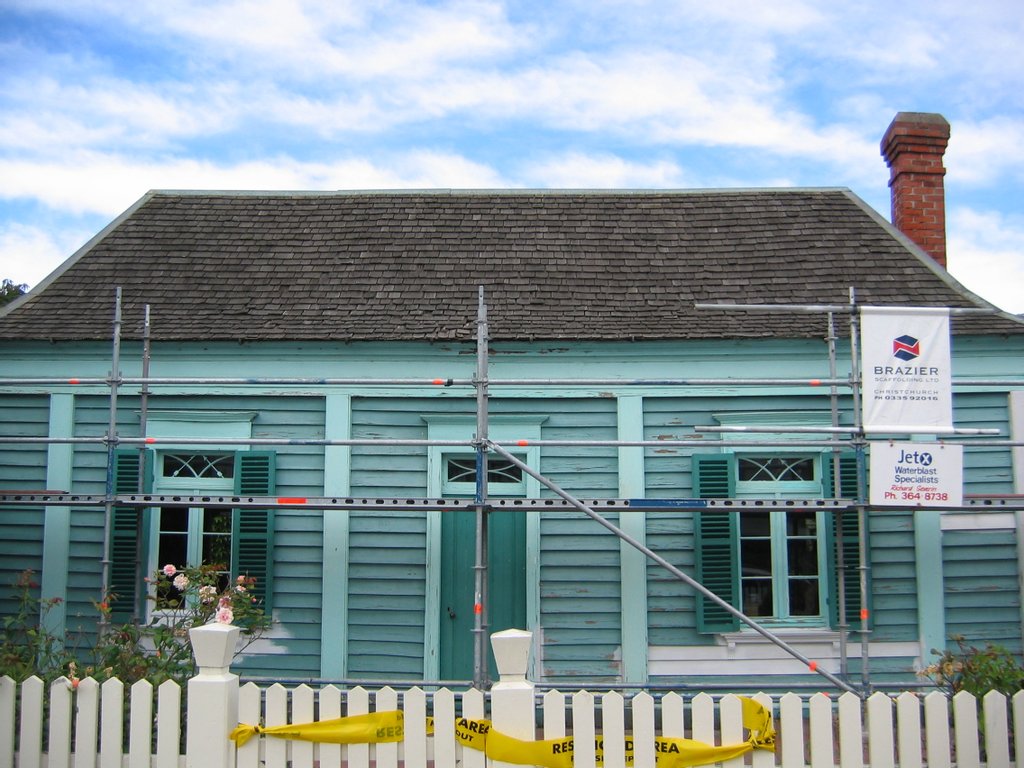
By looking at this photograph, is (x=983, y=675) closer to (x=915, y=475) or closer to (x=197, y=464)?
(x=915, y=475)

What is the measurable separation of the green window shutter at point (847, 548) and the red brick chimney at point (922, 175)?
282cm

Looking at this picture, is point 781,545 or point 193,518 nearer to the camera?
point 781,545

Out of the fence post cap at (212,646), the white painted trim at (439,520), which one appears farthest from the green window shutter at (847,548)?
the fence post cap at (212,646)

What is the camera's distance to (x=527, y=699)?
428 centimetres

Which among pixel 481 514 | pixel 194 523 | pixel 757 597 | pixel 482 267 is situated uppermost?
pixel 482 267

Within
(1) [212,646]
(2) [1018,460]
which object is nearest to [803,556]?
(2) [1018,460]

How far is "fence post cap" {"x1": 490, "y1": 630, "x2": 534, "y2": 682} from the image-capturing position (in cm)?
421

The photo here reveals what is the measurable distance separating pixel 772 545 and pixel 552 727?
4.11 m

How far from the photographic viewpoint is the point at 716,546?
771 cm

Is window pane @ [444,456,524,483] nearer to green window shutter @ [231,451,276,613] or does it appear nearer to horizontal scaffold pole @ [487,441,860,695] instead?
horizontal scaffold pole @ [487,441,860,695]

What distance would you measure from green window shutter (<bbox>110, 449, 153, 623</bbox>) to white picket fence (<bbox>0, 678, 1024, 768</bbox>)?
10.5 ft

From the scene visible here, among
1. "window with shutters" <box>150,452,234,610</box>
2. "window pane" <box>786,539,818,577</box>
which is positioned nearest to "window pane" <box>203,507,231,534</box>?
"window with shutters" <box>150,452,234,610</box>

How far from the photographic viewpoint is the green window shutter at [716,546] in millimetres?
7645

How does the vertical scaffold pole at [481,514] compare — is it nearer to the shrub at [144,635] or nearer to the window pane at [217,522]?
the shrub at [144,635]
